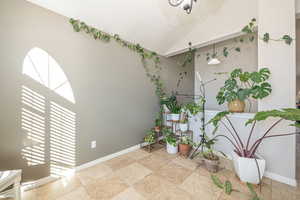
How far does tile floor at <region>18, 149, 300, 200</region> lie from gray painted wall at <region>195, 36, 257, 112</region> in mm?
1984

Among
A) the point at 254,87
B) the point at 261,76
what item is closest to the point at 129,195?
the point at 254,87

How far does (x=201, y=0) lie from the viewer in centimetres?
210

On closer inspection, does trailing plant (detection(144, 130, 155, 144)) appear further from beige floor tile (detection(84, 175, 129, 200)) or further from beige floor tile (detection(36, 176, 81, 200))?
beige floor tile (detection(36, 176, 81, 200))

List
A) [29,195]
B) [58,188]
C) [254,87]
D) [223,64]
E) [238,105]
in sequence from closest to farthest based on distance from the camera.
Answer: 1. [29,195]
2. [58,188]
3. [254,87]
4. [238,105]
5. [223,64]

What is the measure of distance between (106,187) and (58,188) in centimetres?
58

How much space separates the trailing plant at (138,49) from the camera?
175 centimetres

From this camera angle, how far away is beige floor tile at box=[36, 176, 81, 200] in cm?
134

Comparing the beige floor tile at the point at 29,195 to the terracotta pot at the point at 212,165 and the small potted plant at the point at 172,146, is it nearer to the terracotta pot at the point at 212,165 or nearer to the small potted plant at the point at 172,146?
the small potted plant at the point at 172,146

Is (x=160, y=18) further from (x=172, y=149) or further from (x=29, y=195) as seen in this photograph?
(x=29, y=195)

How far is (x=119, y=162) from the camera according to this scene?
2006 millimetres

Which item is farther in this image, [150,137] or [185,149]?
[150,137]

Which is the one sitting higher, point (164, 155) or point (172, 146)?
point (172, 146)

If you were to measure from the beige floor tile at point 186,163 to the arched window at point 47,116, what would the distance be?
1.63m

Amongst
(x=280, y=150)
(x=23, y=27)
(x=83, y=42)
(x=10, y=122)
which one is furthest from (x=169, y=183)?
(x=23, y=27)
